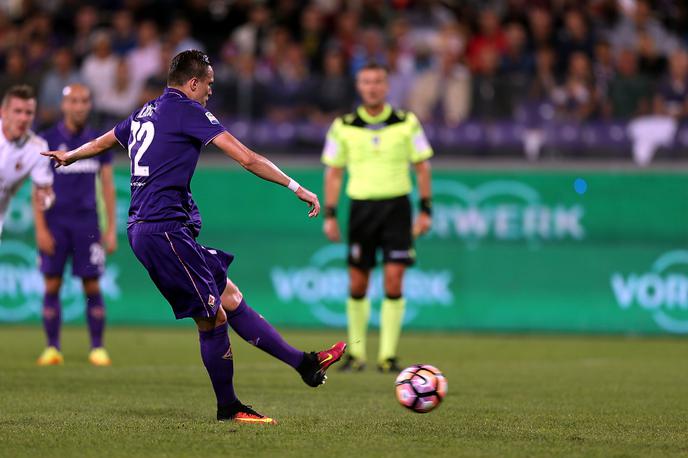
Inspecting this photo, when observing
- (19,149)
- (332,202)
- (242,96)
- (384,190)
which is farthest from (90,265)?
(242,96)

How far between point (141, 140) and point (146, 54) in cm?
1128

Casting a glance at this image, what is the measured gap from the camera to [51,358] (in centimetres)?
1198

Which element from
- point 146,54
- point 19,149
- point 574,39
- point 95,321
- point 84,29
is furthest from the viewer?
point 84,29

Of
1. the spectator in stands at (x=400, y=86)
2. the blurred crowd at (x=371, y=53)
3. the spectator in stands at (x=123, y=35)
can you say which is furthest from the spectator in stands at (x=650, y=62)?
the spectator in stands at (x=123, y=35)

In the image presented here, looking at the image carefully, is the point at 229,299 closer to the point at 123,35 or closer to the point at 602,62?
the point at 602,62

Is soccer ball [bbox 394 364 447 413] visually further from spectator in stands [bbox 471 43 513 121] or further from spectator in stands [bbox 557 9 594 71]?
spectator in stands [bbox 557 9 594 71]

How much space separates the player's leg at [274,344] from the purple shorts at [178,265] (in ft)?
1.39

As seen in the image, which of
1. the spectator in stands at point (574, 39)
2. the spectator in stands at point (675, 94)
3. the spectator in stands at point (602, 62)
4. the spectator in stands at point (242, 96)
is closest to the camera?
the spectator in stands at point (675, 94)

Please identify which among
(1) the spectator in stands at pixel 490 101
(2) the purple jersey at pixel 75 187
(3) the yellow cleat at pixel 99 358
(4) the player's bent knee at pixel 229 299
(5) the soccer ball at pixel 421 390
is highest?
(1) the spectator in stands at pixel 490 101

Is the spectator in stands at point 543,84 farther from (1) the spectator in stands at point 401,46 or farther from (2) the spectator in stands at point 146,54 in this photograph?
(2) the spectator in stands at point 146,54

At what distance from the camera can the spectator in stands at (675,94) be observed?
650 inches

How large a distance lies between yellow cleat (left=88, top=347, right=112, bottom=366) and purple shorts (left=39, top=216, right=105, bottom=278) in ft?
2.59

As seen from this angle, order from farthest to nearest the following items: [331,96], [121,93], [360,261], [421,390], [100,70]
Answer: [100,70], [121,93], [331,96], [360,261], [421,390]

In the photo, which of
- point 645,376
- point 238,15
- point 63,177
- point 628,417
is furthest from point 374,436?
point 238,15
